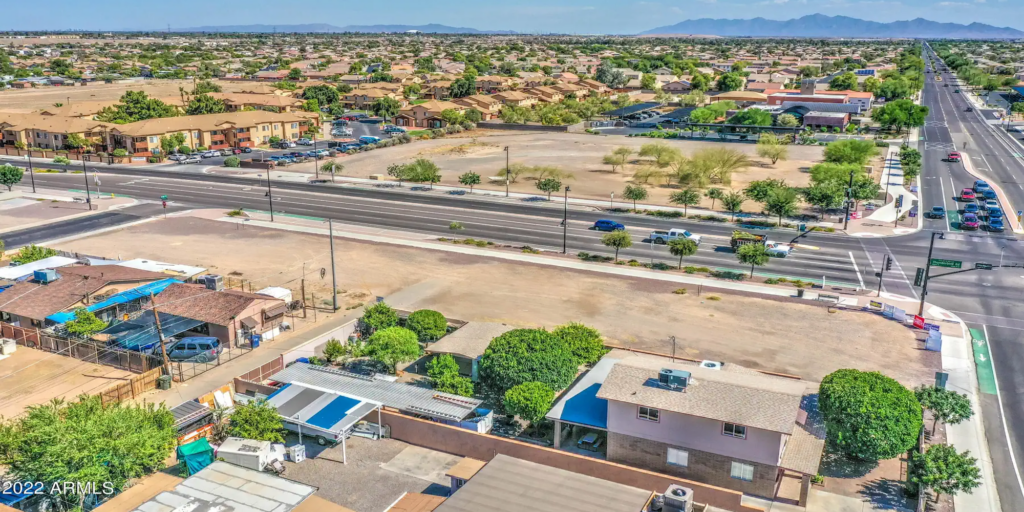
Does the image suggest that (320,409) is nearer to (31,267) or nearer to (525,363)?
(525,363)

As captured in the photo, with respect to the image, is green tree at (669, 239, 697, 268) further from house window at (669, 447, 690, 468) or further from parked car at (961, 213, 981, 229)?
parked car at (961, 213, 981, 229)

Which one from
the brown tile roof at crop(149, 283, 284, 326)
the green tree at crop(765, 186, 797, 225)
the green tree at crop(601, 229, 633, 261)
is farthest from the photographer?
the green tree at crop(765, 186, 797, 225)

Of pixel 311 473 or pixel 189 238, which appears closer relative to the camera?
pixel 311 473

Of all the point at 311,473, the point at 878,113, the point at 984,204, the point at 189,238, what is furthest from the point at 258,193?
the point at 878,113

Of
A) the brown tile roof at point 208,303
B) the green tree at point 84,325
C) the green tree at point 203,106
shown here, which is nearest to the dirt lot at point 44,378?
the green tree at point 84,325

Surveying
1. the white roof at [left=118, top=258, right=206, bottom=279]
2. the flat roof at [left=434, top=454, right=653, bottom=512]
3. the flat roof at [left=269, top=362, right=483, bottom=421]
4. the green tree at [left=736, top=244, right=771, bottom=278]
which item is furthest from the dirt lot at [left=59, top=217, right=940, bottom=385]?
the flat roof at [left=434, top=454, right=653, bottom=512]

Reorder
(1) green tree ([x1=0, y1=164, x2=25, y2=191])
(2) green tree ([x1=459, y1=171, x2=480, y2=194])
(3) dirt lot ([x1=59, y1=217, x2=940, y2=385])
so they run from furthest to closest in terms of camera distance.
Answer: (2) green tree ([x1=459, y1=171, x2=480, y2=194]) < (1) green tree ([x1=0, y1=164, x2=25, y2=191]) < (3) dirt lot ([x1=59, y1=217, x2=940, y2=385])

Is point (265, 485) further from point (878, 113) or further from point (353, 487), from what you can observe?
point (878, 113)

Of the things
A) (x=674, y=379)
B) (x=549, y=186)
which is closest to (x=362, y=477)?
(x=674, y=379)
